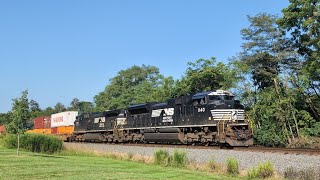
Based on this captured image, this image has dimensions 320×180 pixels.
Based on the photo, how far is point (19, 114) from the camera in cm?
1905

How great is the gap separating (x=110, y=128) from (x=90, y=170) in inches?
1011

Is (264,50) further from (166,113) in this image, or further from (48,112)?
(48,112)

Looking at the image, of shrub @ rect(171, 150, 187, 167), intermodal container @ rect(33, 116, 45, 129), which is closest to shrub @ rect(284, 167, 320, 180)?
shrub @ rect(171, 150, 187, 167)

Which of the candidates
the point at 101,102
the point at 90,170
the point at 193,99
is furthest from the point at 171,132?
the point at 101,102

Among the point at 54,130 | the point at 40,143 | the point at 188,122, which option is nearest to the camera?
the point at 40,143

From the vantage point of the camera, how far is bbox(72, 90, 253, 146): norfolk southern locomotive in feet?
75.7

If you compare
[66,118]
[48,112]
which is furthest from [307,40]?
[48,112]

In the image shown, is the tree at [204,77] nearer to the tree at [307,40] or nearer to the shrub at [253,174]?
the tree at [307,40]

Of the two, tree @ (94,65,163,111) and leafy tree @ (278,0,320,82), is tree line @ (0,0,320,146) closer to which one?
leafy tree @ (278,0,320,82)

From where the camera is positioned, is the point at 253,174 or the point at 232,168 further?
the point at 232,168

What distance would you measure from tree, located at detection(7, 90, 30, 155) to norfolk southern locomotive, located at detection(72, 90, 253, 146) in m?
11.2

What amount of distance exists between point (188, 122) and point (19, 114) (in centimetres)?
1165

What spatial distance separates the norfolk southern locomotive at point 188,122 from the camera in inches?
909

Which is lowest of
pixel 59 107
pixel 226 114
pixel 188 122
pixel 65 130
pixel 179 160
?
pixel 179 160
